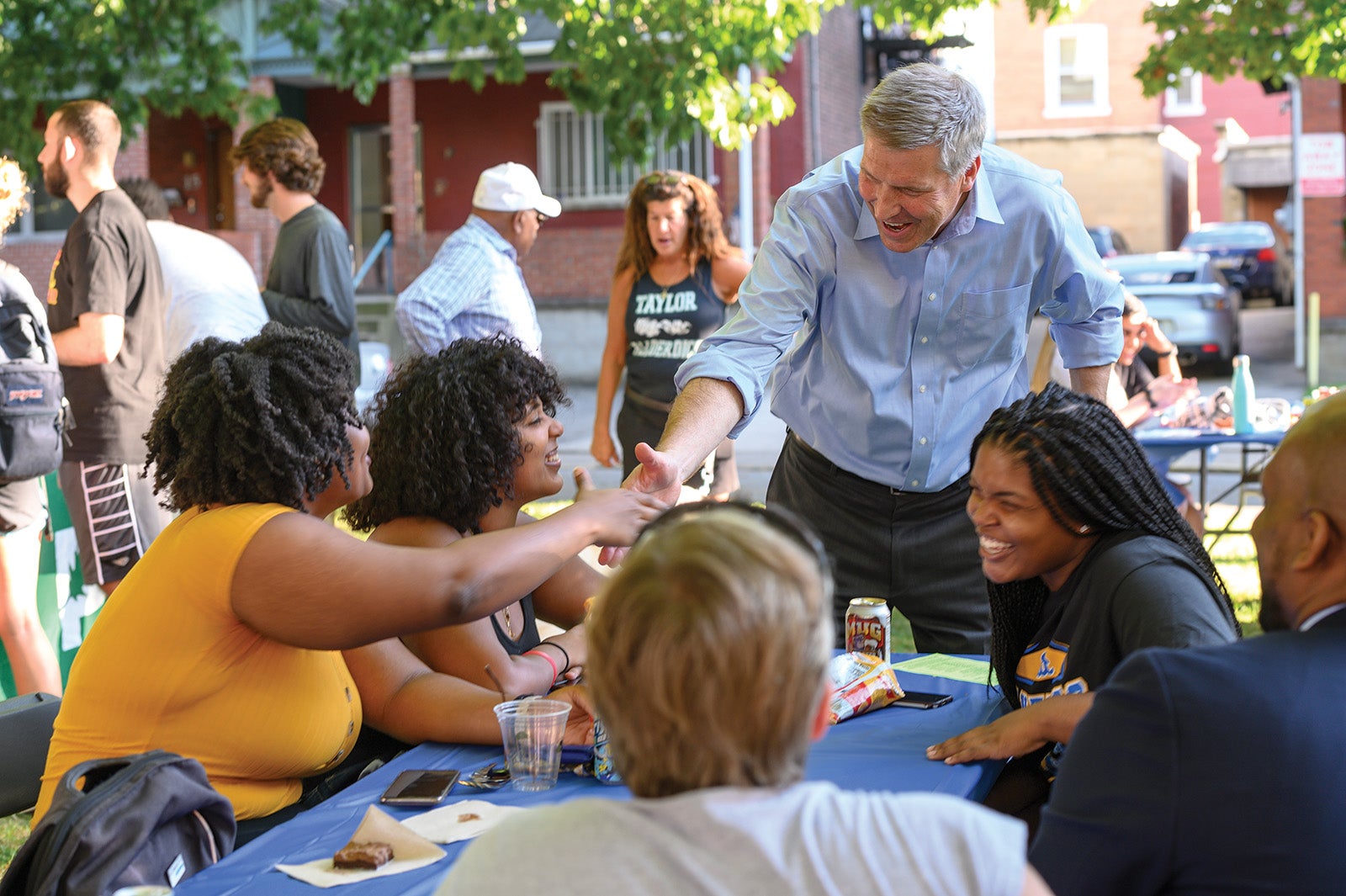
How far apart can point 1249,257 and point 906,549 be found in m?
23.7

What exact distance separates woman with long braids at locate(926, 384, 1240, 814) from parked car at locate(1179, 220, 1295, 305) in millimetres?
23682

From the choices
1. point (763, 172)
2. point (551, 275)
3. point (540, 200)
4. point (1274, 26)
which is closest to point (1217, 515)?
point (1274, 26)

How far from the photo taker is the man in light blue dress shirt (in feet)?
11.0

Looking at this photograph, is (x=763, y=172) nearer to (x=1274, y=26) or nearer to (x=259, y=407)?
(x=1274, y=26)

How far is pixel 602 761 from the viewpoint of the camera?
231 cm

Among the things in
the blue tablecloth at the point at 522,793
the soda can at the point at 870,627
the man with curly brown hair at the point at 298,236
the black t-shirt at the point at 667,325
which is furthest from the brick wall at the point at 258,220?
the blue tablecloth at the point at 522,793

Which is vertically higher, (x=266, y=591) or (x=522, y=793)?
(x=266, y=591)

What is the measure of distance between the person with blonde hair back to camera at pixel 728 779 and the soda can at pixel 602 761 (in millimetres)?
1038

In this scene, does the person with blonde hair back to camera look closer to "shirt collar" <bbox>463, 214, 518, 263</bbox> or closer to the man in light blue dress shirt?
the man in light blue dress shirt

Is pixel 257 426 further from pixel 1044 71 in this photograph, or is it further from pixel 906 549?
pixel 1044 71

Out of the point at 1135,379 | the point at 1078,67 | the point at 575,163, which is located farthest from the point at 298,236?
the point at 1078,67

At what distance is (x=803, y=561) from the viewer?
4.10 feet

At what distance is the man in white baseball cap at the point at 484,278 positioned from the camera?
5.29m

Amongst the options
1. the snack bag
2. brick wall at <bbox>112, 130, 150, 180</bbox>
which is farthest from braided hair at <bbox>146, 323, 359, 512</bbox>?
brick wall at <bbox>112, 130, 150, 180</bbox>
